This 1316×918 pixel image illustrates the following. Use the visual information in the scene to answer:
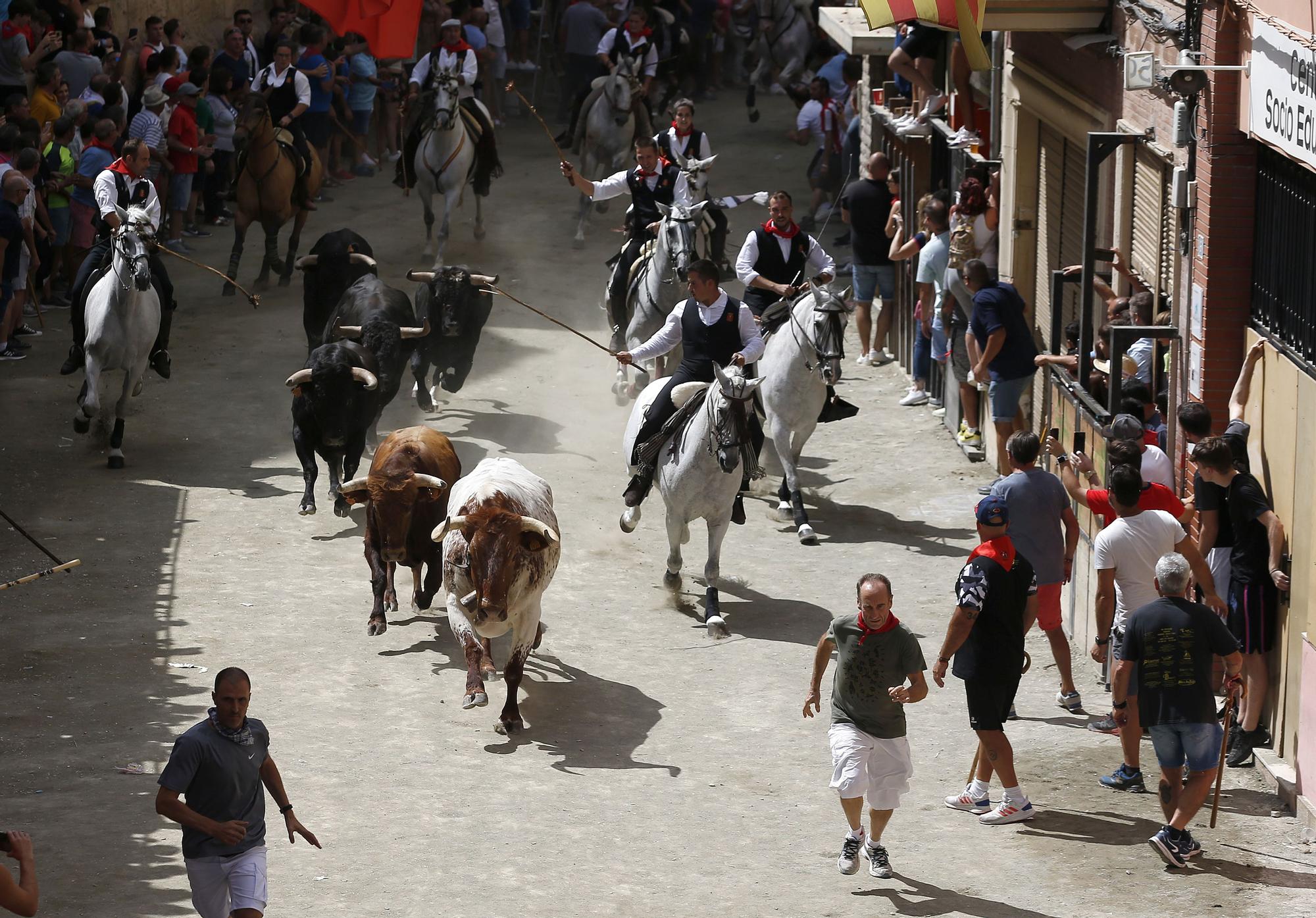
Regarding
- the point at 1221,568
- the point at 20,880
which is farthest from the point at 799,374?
the point at 20,880

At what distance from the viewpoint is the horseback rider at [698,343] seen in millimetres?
13047

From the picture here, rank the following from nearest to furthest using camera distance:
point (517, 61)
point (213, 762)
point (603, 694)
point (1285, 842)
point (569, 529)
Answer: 1. point (213, 762)
2. point (1285, 842)
3. point (603, 694)
4. point (569, 529)
5. point (517, 61)

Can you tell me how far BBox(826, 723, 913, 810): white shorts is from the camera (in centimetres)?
884

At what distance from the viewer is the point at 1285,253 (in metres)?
10.1

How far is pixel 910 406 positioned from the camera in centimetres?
1816

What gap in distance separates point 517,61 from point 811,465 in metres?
16.9

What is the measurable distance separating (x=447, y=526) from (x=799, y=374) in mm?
4597

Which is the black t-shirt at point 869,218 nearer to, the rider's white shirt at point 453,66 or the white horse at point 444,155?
the white horse at point 444,155

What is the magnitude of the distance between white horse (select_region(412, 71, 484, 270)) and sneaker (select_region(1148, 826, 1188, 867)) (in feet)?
47.1

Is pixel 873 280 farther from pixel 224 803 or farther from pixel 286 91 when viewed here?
pixel 224 803

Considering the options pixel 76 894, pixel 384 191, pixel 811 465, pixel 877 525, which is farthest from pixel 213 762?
pixel 384 191

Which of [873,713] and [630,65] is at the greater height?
[630,65]

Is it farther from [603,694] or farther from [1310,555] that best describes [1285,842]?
[603,694]

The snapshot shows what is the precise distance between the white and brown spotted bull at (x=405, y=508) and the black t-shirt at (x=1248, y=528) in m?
4.66
